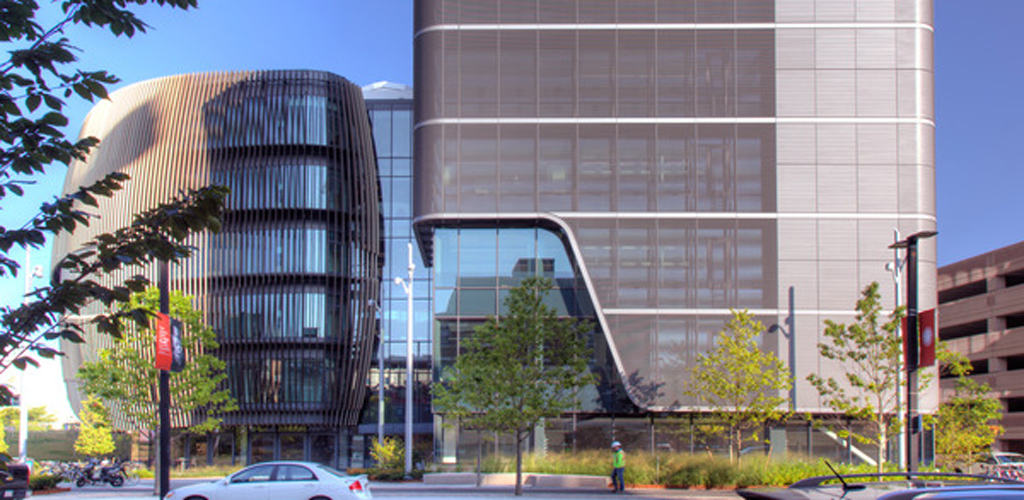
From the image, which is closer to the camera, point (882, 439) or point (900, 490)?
point (900, 490)

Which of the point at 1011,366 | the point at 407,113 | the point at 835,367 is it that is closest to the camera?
the point at 835,367

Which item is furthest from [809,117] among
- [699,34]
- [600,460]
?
[600,460]

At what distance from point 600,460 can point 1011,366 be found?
49.8 m

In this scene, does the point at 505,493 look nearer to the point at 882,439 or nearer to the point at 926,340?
the point at 926,340

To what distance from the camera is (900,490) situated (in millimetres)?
4848

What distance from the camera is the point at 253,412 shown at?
59.1m

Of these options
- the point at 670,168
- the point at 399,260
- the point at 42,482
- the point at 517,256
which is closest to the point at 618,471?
the point at 517,256

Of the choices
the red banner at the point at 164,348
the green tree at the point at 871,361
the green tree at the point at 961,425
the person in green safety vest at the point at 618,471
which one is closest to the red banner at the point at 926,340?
the person in green safety vest at the point at 618,471

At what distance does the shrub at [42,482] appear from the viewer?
34.3m

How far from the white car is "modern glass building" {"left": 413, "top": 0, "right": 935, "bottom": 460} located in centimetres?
→ 1864

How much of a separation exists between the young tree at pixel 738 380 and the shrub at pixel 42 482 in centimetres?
2311

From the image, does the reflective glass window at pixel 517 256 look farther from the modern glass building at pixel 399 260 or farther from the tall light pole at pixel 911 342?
the modern glass building at pixel 399 260

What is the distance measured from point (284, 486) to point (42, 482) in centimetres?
1833

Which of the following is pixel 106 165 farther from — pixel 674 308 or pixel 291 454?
pixel 674 308
